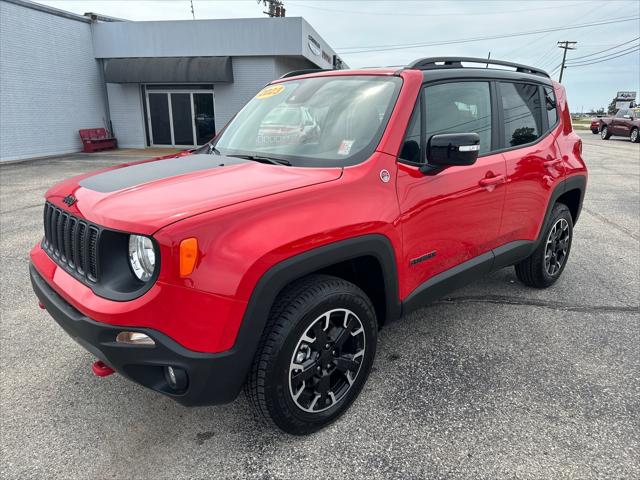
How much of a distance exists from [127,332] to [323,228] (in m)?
0.96

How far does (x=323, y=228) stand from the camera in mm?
2186

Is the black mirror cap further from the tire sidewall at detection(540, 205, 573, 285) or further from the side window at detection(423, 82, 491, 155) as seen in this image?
the tire sidewall at detection(540, 205, 573, 285)

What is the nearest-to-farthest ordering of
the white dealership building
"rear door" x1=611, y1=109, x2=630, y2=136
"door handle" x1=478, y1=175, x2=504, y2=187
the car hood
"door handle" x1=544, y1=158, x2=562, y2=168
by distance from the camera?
the car hood
"door handle" x1=478, y1=175, x2=504, y2=187
"door handle" x1=544, y1=158, x2=562, y2=168
the white dealership building
"rear door" x1=611, y1=109, x2=630, y2=136

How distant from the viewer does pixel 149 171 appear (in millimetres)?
2658

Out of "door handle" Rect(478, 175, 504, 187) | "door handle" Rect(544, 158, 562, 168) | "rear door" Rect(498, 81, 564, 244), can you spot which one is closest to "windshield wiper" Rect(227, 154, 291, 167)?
"door handle" Rect(478, 175, 504, 187)

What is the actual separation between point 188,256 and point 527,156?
2.85m

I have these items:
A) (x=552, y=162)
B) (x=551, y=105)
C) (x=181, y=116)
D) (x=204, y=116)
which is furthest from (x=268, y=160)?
(x=181, y=116)

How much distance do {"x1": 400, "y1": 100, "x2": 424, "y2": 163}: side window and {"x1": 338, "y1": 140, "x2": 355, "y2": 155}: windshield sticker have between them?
0.30 meters

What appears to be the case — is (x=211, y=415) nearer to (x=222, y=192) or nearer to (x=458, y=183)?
(x=222, y=192)

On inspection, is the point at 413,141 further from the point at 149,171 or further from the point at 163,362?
the point at 163,362

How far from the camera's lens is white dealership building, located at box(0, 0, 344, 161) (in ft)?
52.7

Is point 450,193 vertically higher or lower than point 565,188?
higher

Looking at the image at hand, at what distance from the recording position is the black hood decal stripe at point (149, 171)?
2.41 meters

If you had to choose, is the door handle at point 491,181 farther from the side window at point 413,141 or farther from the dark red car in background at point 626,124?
the dark red car in background at point 626,124
